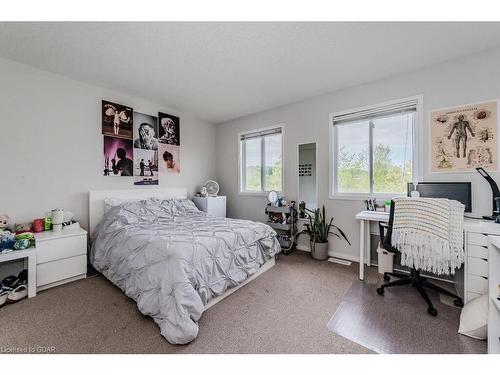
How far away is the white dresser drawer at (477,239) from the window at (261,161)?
8.17ft

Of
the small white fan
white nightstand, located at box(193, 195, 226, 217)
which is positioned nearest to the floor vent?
white nightstand, located at box(193, 195, 226, 217)

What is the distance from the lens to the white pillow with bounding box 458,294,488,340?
4.91 ft

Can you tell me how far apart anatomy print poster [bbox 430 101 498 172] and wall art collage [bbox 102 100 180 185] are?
155 inches

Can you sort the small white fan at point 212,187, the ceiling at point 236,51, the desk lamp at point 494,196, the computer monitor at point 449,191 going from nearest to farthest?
the ceiling at point 236,51 < the desk lamp at point 494,196 < the computer monitor at point 449,191 < the small white fan at point 212,187

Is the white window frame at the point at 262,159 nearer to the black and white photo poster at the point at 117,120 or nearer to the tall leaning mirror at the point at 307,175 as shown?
the tall leaning mirror at the point at 307,175

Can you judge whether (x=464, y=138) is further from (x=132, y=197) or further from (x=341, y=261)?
(x=132, y=197)

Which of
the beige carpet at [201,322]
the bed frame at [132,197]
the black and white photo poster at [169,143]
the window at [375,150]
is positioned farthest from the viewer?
the black and white photo poster at [169,143]

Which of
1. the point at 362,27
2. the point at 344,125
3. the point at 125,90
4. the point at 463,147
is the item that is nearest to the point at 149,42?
the point at 125,90

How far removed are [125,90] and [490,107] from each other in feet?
14.9

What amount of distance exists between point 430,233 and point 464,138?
1335 millimetres

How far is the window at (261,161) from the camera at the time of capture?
3.95m

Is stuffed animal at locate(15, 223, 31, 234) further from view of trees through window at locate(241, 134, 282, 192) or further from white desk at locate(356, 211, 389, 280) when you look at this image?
white desk at locate(356, 211, 389, 280)

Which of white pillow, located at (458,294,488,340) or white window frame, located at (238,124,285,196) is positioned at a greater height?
white window frame, located at (238,124,285,196)

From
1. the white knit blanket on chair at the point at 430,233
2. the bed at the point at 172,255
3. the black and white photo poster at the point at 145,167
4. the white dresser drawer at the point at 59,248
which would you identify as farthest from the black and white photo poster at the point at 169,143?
the white knit blanket on chair at the point at 430,233
